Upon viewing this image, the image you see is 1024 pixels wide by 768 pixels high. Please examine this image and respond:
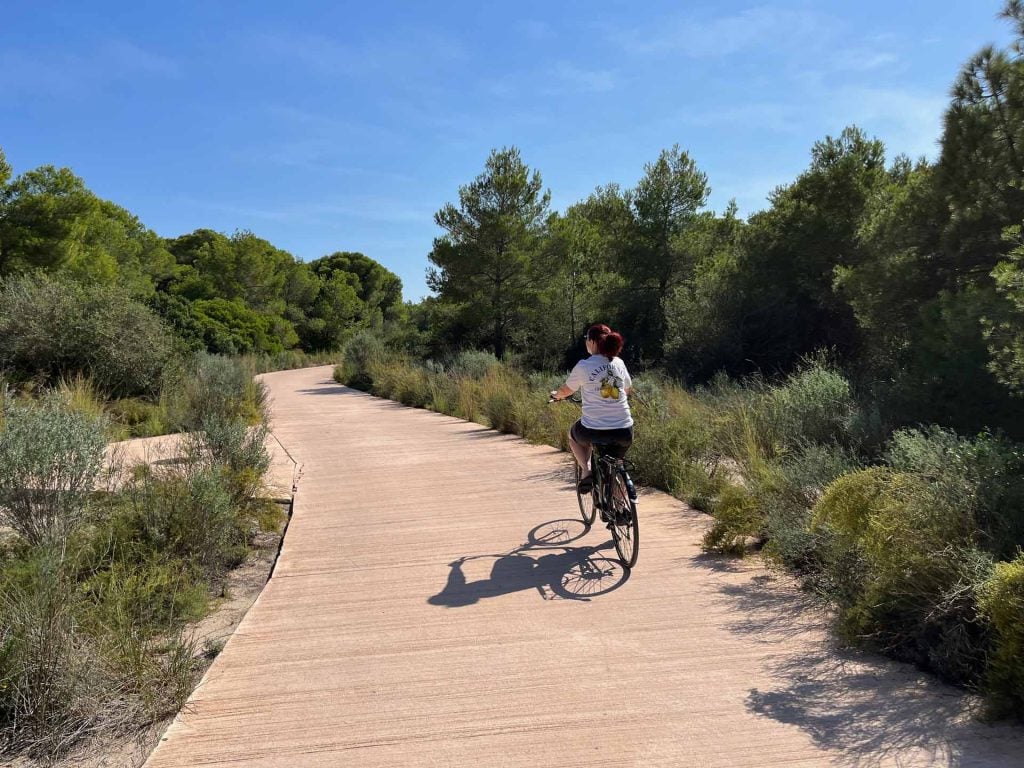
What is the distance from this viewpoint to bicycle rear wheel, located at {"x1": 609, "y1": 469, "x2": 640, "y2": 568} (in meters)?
5.48

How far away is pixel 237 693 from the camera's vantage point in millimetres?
3703

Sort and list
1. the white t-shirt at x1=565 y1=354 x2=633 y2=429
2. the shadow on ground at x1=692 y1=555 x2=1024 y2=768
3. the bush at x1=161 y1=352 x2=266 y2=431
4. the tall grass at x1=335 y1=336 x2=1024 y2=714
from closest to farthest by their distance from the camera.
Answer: the shadow on ground at x1=692 y1=555 x2=1024 y2=768 → the tall grass at x1=335 y1=336 x2=1024 y2=714 → the white t-shirt at x1=565 y1=354 x2=633 y2=429 → the bush at x1=161 y1=352 x2=266 y2=431

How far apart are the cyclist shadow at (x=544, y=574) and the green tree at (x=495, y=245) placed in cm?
2377

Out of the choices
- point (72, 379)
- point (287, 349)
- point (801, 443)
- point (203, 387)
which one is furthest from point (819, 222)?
point (287, 349)

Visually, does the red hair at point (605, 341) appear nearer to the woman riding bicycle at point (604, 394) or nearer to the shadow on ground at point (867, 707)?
the woman riding bicycle at point (604, 394)

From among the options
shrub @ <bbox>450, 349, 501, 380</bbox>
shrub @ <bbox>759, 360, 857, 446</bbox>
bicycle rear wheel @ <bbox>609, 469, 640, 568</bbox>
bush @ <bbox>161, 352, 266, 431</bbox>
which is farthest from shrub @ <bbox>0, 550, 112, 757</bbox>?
shrub @ <bbox>450, 349, 501, 380</bbox>

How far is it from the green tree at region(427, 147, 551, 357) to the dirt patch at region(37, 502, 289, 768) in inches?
872

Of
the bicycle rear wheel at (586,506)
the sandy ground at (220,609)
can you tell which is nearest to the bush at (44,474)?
the sandy ground at (220,609)

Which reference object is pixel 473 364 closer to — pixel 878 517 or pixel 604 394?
pixel 604 394

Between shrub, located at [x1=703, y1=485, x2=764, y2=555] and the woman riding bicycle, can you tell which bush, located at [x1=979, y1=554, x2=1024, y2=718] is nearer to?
shrub, located at [x1=703, y1=485, x2=764, y2=555]

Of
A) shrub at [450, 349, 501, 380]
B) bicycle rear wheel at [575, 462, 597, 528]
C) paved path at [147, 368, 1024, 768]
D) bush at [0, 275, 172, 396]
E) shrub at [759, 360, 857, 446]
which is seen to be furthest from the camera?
shrub at [450, 349, 501, 380]

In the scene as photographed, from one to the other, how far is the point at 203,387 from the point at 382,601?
10.3m

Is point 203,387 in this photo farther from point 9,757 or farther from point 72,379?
point 9,757

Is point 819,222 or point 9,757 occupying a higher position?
point 819,222
